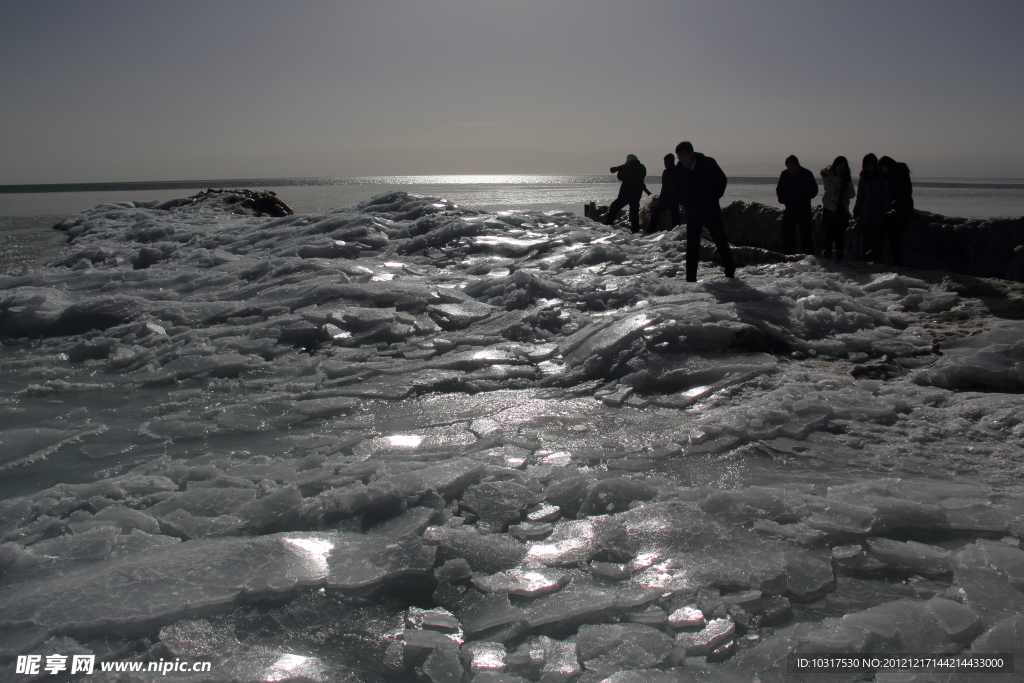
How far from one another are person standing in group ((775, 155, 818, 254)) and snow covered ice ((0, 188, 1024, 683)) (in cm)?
154

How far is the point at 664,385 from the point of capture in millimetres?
3961

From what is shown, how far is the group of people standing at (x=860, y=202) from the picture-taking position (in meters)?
6.09

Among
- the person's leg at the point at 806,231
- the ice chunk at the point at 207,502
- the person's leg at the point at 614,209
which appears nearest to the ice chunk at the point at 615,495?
the ice chunk at the point at 207,502

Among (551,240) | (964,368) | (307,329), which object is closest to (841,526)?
(964,368)

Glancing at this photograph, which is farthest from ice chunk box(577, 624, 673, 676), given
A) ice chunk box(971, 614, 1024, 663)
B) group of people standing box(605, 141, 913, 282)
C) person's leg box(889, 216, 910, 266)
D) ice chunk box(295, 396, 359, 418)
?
person's leg box(889, 216, 910, 266)

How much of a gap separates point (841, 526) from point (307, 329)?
14.9 ft

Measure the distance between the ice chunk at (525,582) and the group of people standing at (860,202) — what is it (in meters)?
5.77

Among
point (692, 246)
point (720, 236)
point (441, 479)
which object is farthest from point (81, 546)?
point (720, 236)

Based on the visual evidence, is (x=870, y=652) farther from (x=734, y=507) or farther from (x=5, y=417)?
(x=5, y=417)

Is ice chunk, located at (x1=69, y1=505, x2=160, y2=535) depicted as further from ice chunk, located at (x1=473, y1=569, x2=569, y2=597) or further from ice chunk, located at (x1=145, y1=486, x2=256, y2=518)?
ice chunk, located at (x1=473, y1=569, x2=569, y2=597)

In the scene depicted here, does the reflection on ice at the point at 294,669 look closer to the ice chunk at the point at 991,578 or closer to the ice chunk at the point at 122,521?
the ice chunk at the point at 122,521

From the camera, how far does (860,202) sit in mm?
6438

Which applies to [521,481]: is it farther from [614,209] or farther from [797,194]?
[614,209]

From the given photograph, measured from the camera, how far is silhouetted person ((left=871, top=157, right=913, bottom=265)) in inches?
236
